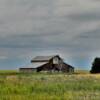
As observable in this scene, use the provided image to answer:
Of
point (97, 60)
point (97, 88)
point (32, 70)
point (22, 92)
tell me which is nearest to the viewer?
point (22, 92)

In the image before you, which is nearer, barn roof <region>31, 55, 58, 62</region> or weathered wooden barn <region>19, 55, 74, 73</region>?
weathered wooden barn <region>19, 55, 74, 73</region>

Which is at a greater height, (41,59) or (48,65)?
(41,59)

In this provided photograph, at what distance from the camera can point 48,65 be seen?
130 m

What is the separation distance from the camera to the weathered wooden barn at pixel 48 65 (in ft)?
418

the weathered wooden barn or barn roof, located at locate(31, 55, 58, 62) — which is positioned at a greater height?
barn roof, located at locate(31, 55, 58, 62)

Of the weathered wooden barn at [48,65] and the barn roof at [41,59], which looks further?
the barn roof at [41,59]

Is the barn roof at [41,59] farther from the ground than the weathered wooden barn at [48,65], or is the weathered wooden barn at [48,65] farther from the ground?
the barn roof at [41,59]

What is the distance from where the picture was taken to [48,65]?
425 feet

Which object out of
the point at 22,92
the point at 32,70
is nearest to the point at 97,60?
the point at 32,70

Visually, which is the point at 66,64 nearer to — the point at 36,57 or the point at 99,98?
the point at 36,57

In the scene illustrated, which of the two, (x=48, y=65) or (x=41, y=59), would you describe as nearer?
(x=48, y=65)

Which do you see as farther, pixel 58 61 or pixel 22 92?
pixel 58 61

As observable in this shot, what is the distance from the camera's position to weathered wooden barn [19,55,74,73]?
127438 mm

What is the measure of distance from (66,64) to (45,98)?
356 feet
